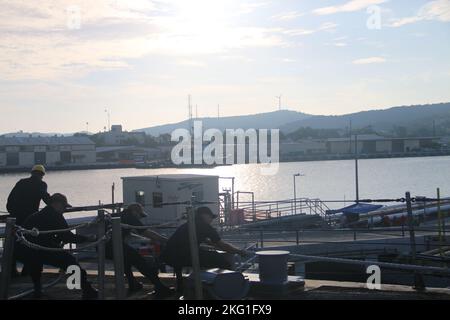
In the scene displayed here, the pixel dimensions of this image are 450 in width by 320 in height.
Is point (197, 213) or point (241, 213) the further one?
point (241, 213)

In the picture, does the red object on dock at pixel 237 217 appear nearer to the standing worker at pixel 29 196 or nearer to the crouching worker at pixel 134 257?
the standing worker at pixel 29 196

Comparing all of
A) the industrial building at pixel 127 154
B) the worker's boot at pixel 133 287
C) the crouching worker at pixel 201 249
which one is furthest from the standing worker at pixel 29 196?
the industrial building at pixel 127 154

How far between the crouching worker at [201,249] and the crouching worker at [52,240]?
1013 mm

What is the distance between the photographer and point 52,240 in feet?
24.9

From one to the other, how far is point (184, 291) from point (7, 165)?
11772cm

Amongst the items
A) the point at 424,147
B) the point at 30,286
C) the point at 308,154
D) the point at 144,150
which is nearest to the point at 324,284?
the point at 30,286

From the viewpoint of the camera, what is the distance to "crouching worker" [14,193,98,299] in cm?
736

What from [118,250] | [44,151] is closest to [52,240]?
[118,250]

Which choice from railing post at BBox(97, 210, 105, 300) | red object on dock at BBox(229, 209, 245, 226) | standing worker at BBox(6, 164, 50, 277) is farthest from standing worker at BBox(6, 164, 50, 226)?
red object on dock at BBox(229, 209, 245, 226)

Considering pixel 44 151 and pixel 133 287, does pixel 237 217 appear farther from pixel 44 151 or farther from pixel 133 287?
pixel 44 151

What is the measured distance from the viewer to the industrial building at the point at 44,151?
118 metres

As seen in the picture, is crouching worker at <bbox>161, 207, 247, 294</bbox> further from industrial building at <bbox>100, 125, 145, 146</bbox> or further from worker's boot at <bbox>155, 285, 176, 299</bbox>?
industrial building at <bbox>100, 125, 145, 146</bbox>
